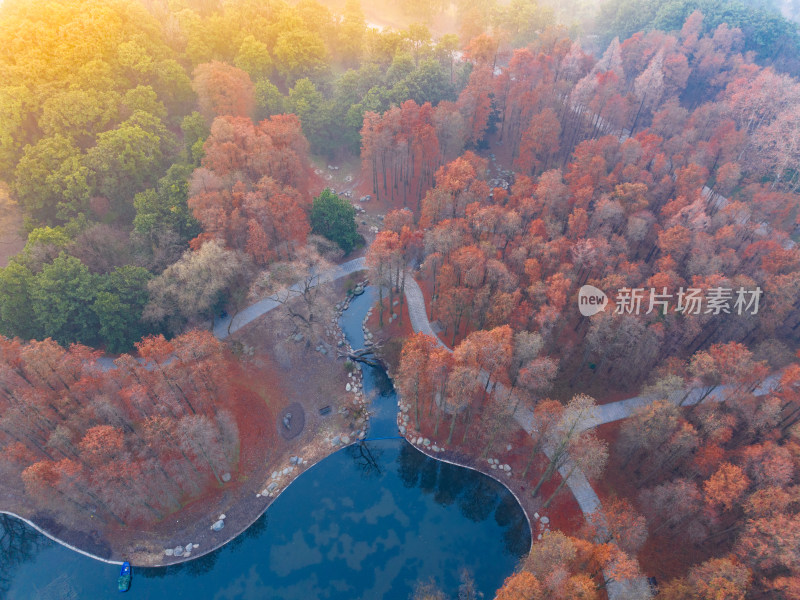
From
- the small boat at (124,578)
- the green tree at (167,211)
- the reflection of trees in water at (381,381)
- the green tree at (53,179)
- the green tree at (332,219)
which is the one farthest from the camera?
the green tree at (332,219)

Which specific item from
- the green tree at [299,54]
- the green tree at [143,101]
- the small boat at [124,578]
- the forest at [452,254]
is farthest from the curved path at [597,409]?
the green tree at [299,54]

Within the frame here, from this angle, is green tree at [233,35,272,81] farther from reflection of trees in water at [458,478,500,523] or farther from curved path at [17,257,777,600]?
reflection of trees in water at [458,478,500,523]

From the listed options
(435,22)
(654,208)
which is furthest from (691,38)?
(435,22)

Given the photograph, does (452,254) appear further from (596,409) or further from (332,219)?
(596,409)

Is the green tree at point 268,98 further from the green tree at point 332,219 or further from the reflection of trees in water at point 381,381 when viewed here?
the reflection of trees in water at point 381,381

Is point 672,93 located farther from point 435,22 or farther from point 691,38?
point 435,22

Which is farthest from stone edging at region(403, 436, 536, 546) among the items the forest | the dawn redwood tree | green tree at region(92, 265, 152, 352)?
the dawn redwood tree

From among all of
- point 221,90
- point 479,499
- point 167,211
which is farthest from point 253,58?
point 479,499
